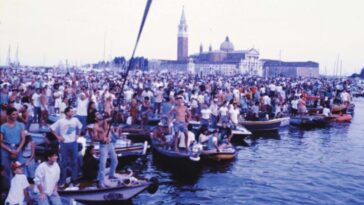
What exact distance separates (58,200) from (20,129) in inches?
74.5

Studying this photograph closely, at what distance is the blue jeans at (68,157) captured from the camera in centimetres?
1060

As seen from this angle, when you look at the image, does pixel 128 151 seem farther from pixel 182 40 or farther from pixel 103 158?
pixel 182 40

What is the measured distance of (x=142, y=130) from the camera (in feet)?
67.8

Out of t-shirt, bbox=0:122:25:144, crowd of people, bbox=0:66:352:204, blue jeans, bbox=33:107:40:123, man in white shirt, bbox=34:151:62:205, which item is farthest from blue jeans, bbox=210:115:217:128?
man in white shirt, bbox=34:151:62:205

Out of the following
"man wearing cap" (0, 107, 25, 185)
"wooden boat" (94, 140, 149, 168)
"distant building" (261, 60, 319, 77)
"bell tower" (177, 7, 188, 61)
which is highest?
"bell tower" (177, 7, 188, 61)

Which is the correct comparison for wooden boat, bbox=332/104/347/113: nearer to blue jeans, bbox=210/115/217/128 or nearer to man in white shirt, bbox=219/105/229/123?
blue jeans, bbox=210/115/217/128

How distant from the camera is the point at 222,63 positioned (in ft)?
575

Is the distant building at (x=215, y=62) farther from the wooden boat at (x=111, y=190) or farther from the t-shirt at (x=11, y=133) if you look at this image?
the t-shirt at (x=11, y=133)

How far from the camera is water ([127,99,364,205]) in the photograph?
13141 mm

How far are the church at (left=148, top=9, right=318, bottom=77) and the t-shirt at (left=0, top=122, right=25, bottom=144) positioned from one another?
152905mm

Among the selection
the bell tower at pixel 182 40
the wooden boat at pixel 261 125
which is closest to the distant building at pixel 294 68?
the bell tower at pixel 182 40

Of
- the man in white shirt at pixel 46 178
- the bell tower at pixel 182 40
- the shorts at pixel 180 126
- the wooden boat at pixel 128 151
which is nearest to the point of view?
the man in white shirt at pixel 46 178

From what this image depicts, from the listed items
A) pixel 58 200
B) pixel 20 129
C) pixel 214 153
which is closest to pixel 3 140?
pixel 20 129

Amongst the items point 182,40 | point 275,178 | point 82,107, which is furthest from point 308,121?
point 182,40
